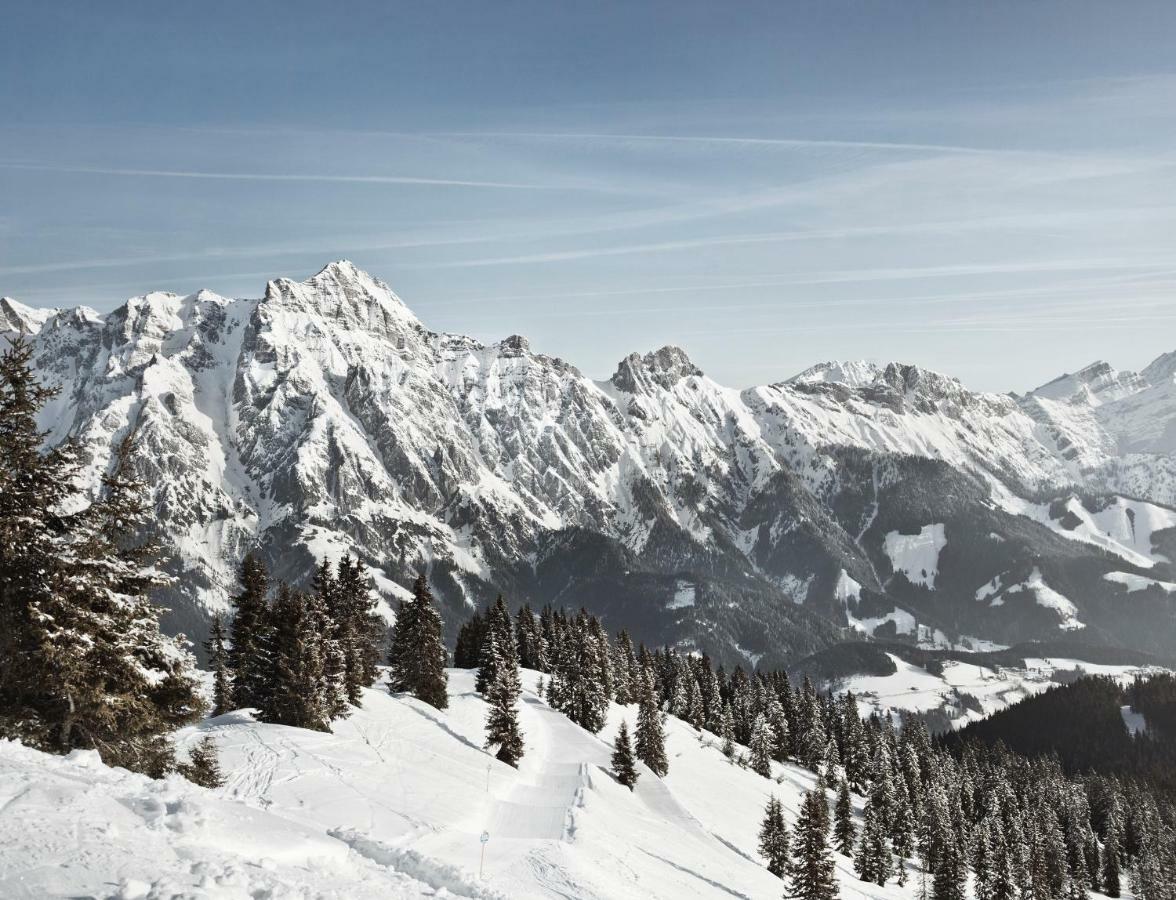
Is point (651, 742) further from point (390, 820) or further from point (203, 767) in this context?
point (203, 767)

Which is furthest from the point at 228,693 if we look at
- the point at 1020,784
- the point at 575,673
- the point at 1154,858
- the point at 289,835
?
the point at 1020,784

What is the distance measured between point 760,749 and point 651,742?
109 feet

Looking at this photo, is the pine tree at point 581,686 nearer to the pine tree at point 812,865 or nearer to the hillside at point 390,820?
the hillside at point 390,820

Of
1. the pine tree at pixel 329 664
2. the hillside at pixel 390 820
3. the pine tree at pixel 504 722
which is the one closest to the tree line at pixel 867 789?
the hillside at pixel 390 820

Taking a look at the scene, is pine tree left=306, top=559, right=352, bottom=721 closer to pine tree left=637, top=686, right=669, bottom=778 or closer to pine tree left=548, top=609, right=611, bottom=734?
pine tree left=637, top=686, right=669, bottom=778

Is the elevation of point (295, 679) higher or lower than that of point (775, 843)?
higher

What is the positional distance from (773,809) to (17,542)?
212 ft

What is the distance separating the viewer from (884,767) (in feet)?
380

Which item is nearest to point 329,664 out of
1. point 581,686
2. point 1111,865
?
point 581,686

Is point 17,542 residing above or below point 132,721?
above

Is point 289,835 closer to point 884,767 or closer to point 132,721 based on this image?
point 132,721

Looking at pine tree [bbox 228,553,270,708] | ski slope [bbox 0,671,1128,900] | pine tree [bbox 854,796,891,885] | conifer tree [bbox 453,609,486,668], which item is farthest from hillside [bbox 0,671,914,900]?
conifer tree [bbox 453,609,486,668]

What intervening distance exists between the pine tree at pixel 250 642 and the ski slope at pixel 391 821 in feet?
16.5

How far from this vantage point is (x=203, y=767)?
32.3m
